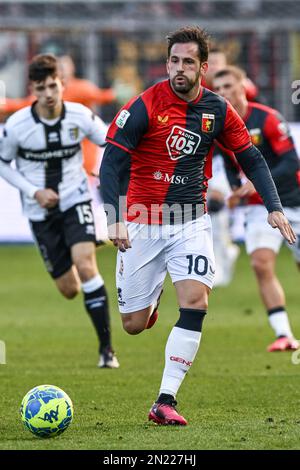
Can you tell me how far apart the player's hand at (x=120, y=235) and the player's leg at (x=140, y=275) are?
548 mm

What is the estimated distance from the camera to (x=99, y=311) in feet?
33.3

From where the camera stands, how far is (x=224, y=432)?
22.1 feet

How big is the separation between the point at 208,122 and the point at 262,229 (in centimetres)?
356

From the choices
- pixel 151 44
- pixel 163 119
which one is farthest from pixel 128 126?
pixel 151 44

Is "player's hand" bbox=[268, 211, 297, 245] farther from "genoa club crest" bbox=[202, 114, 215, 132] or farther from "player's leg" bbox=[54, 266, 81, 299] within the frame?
"player's leg" bbox=[54, 266, 81, 299]

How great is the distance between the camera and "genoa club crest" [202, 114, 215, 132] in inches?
297

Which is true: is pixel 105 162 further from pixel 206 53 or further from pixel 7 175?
pixel 7 175

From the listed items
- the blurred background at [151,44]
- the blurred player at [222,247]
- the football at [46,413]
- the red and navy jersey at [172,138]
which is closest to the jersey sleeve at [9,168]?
the red and navy jersey at [172,138]

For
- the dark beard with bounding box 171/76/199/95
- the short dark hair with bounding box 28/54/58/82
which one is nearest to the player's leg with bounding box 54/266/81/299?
the short dark hair with bounding box 28/54/58/82

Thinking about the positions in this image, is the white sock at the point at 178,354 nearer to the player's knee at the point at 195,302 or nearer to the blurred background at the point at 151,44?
the player's knee at the point at 195,302

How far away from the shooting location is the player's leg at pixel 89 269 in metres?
9.97

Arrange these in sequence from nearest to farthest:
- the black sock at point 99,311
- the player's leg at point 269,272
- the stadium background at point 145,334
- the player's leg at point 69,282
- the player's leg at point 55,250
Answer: the stadium background at point 145,334, the black sock at point 99,311, the player's leg at point 55,250, the player's leg at point 69,282, the player's leg at point 269,272

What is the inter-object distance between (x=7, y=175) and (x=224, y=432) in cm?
420

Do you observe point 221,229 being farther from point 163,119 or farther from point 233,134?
point 163,119
